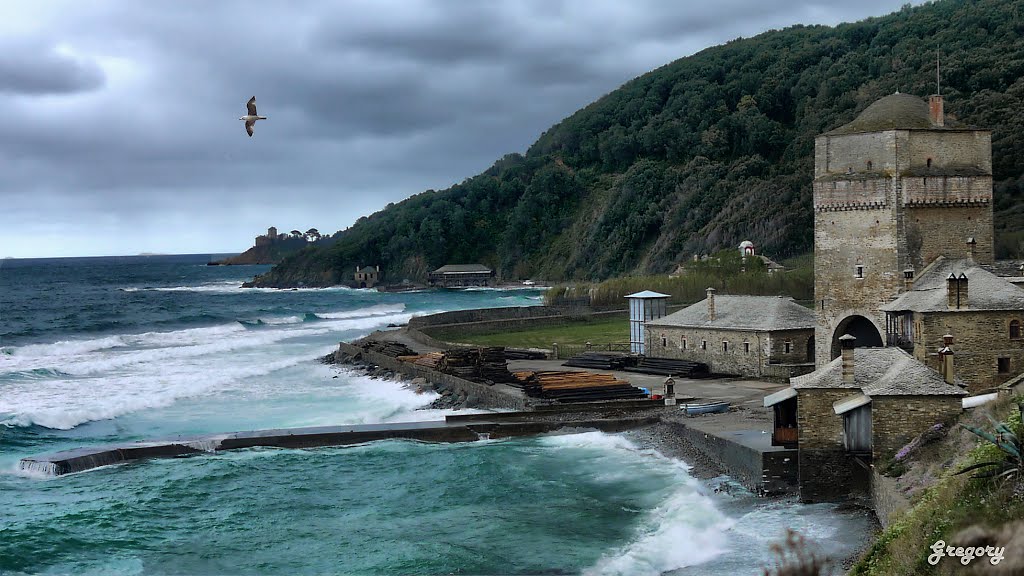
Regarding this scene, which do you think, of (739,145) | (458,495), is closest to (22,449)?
(458,495)

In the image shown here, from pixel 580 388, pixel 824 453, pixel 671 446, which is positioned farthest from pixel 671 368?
pixel 824 453

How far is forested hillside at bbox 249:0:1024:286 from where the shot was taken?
3792 inches

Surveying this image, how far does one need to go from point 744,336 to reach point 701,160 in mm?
96005

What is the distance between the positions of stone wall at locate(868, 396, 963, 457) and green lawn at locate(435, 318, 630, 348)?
2915cm

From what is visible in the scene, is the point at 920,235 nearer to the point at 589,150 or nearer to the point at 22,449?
the point at 22,449

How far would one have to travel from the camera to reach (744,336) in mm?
36750

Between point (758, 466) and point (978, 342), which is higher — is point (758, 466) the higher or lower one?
the lower one

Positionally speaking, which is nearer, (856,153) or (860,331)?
(856,153)

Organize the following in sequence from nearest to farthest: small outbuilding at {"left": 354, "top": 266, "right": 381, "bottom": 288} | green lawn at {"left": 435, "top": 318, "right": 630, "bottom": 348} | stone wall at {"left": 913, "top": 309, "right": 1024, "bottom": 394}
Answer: stone wall at {"left": 913, "top": 309, "right": 1024, "bottom": 394} → green lawn at {"left": 435, "top": 318, "right": 630, "bottom": 348} → small outbuilding at {"left": 354, "top": 266, "right": 381, "bottom": 288}

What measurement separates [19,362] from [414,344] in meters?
22.7

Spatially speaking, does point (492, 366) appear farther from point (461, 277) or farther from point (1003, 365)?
point (461, 277)

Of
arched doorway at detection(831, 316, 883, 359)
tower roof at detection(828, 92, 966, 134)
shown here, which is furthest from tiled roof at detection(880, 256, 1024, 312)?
tower roof at detection(828, 92, 966, 134)

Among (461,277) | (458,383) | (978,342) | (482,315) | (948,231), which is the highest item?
(948,231)

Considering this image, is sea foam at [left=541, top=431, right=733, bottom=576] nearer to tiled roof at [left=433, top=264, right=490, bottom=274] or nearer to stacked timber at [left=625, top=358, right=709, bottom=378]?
stacked timber at [left=625, top=358, right=709, bottom=378]
